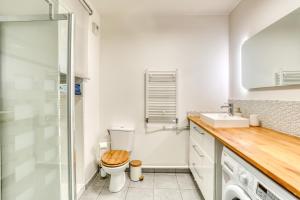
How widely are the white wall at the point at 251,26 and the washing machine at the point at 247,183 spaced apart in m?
0.81

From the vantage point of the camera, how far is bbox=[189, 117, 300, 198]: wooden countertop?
78cm

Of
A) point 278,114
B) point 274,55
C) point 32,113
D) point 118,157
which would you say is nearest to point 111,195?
point 118,157

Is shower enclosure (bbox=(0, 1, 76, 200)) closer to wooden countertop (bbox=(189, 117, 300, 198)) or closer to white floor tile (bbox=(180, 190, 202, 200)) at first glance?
wooden countertop (bbox=(189, 117, 300, 198))

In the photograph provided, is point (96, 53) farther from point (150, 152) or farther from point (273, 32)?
point (273, 32)

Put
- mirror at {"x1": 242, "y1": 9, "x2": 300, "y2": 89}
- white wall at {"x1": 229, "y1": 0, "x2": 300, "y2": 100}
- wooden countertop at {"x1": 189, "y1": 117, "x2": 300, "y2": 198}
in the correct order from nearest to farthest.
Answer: wooden countertop at {"x1": 189, "y1": 117, "x2": 300, "y2": 198}, mirror at {"x1": 242, "y1": 9, "x2": 300, "y2": 89}, white wall at {"x1": 229, "y1": 0, "x2": 300, "y2": 100}

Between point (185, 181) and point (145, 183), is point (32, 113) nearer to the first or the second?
point (145, 183)

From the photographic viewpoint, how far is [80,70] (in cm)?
213

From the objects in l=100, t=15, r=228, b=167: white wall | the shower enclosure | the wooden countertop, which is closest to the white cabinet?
the wooden countertop

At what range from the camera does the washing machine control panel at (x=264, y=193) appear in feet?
2.69

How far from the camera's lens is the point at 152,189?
2346 millimetres

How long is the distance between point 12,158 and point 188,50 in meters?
2.47

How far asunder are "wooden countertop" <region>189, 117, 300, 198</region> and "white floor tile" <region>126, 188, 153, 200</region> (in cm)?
114

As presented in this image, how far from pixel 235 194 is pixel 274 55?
1372mm

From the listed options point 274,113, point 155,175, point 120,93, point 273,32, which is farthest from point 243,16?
point 155,175
